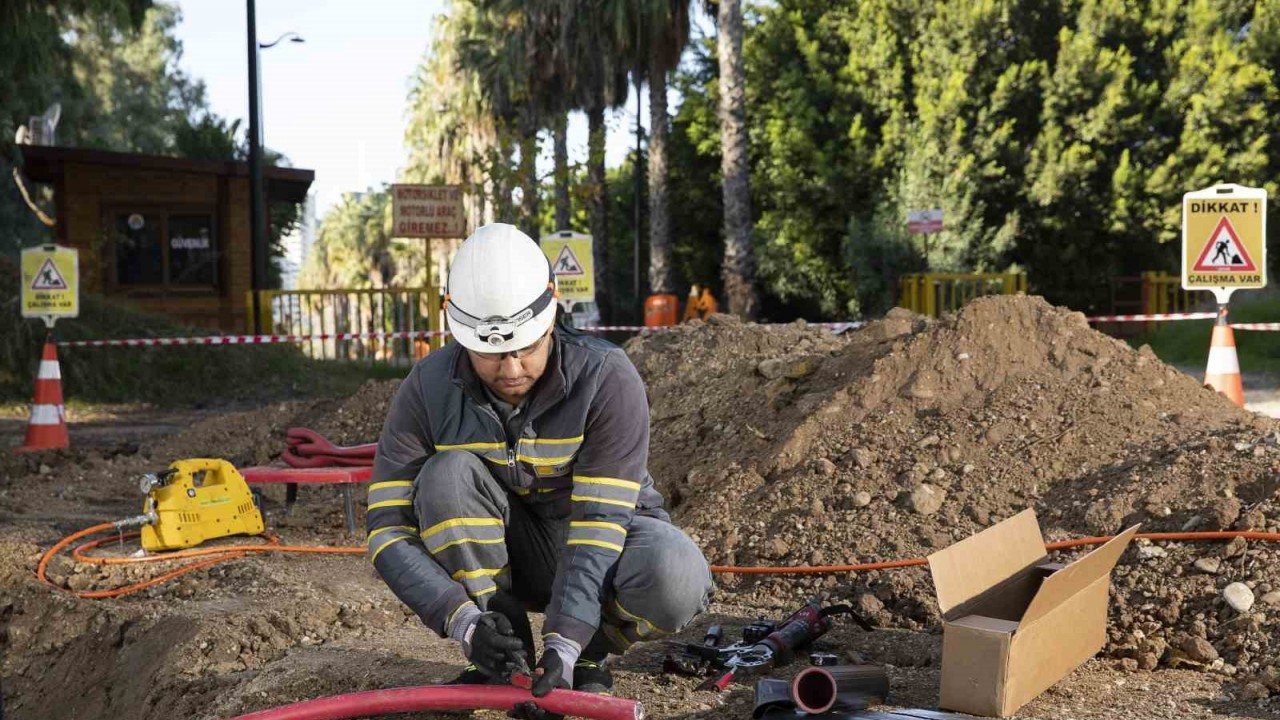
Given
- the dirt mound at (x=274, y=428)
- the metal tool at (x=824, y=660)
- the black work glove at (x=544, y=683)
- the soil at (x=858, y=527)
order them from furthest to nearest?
the dirt mound at (x=274, y=428)
the soil at (x=858, y=527)
the metal tool at (x=824, y=660)
the black work glove at (x=544, y=683)

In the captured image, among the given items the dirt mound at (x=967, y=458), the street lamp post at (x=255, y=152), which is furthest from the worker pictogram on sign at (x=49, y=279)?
the street lamp post at (x=255, y=152)

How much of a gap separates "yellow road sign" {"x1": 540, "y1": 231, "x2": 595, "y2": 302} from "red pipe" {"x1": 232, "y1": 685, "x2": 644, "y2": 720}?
8.47 metres

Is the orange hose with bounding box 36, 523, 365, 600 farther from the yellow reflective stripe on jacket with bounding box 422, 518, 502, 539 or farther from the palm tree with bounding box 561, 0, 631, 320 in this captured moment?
the palm tree with bounding box 561, 0, 631, 320

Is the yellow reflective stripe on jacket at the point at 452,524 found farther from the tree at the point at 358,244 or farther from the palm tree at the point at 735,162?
the tree at the point at 358,244

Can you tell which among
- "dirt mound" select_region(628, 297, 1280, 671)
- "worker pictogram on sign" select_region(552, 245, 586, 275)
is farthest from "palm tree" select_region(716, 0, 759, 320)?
"dirt mound" select_region(628, 297, 1280, 671)

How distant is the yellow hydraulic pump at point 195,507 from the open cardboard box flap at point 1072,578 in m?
4.61

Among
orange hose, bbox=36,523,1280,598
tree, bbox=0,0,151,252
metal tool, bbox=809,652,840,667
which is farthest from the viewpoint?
tree, bbox=0,0,151,252

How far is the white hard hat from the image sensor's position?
3.44m

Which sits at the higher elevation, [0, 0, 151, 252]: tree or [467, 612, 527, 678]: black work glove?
[0, 0, 151, 252]: tree

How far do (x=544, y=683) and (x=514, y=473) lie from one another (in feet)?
2.08

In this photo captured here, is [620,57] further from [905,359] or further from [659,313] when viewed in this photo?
[905,359]

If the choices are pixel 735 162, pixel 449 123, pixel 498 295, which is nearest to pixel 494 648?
pixel 498 295

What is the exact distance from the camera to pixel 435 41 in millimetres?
41188

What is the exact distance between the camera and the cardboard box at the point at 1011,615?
3.59 metres
